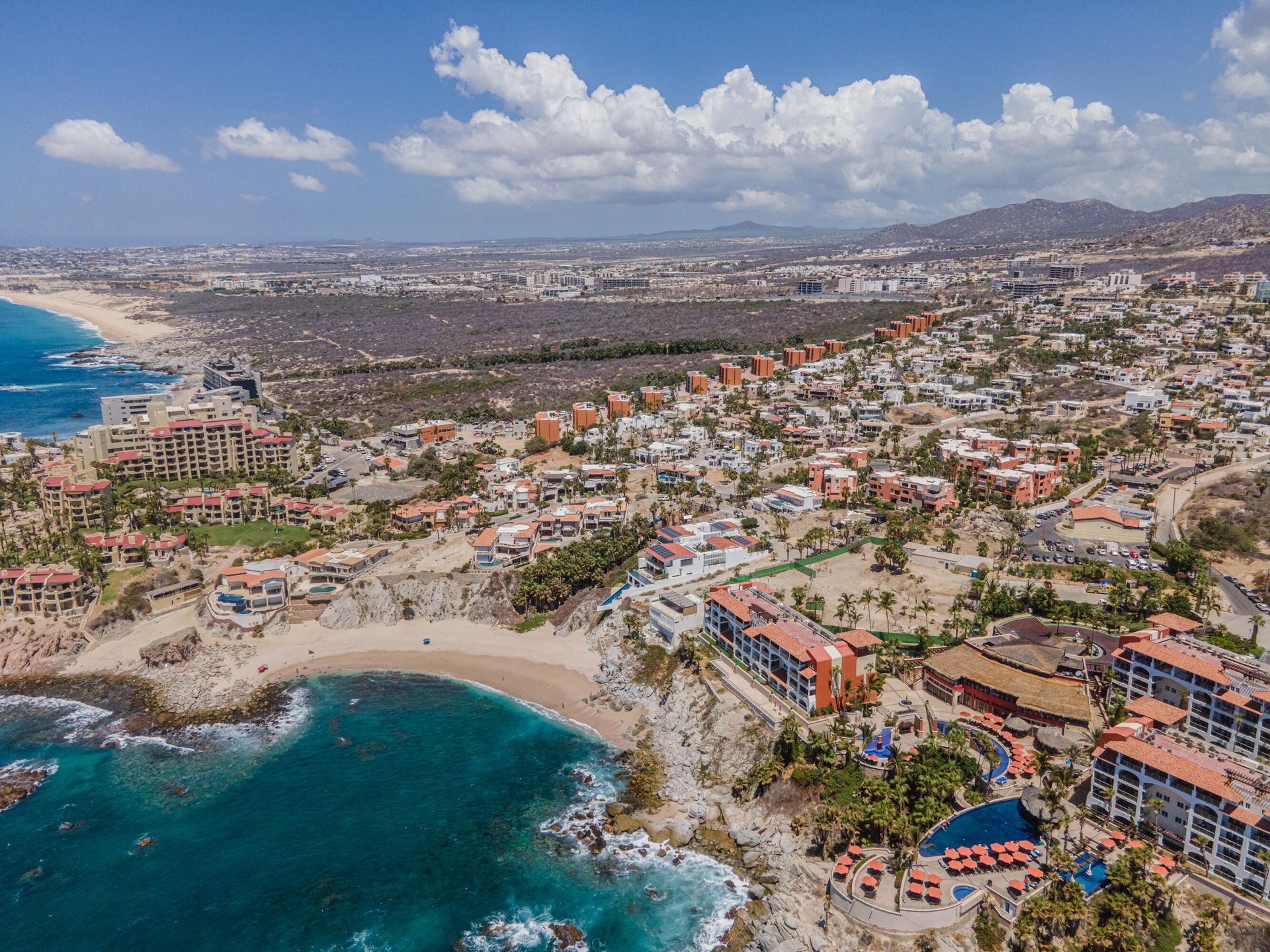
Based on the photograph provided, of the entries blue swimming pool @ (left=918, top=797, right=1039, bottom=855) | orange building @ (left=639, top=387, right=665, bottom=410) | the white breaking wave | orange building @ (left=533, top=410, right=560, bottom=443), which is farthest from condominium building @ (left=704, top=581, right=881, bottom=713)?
orange building @ (left=639, top=387, right=665, bottom=410)

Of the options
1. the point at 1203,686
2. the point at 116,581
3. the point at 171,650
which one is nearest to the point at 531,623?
the point at 171,650

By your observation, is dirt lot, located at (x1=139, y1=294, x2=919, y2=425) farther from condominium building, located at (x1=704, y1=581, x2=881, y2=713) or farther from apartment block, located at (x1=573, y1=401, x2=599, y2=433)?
condominium building, located at (x1=704, y1=581, x2=881, y2=713)

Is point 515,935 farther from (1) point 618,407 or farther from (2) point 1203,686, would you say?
(1) point 618,407

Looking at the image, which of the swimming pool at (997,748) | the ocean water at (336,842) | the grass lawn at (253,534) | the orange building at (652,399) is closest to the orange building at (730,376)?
the orange building at (652,399)

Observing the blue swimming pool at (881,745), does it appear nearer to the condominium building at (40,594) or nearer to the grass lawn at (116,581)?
the grass lawn at (116,581)

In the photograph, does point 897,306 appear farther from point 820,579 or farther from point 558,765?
point 558,765

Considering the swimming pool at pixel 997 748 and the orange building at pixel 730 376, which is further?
the orange building at pixel 730 376
